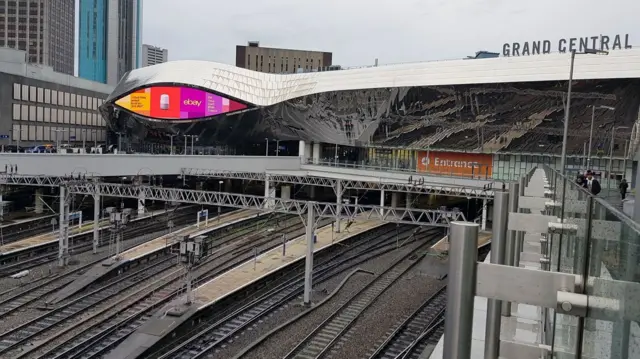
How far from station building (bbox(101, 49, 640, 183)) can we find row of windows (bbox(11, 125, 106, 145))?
10.4m

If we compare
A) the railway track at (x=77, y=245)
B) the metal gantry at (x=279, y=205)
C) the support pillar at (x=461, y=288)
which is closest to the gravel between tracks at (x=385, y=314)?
the metal gantry at (x=279, y=205)

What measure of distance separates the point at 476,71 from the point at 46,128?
58.2 m

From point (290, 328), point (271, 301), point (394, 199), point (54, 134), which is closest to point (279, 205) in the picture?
point (271, 301)

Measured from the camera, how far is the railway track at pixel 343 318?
58.3 ft

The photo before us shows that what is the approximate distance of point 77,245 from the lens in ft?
107

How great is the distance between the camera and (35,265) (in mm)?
28203

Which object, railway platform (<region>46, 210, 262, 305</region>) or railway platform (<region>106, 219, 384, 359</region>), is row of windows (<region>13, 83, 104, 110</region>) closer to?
railway platform (<region>46, 210, 262, 305</region>)

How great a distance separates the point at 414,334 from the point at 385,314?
6.84 feet

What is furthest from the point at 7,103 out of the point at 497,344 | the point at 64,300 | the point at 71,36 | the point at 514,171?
the point at 71,36

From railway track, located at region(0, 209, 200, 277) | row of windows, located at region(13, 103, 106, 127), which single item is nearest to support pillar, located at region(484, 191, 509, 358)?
railway track, located at region(0, 209, 200, 277)

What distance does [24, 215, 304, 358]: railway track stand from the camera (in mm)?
17438

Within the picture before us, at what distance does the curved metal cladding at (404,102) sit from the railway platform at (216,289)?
16.9m

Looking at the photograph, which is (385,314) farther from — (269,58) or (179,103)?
(269,58)

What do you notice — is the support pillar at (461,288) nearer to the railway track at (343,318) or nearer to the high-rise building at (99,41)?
the railway track at (343,318)
